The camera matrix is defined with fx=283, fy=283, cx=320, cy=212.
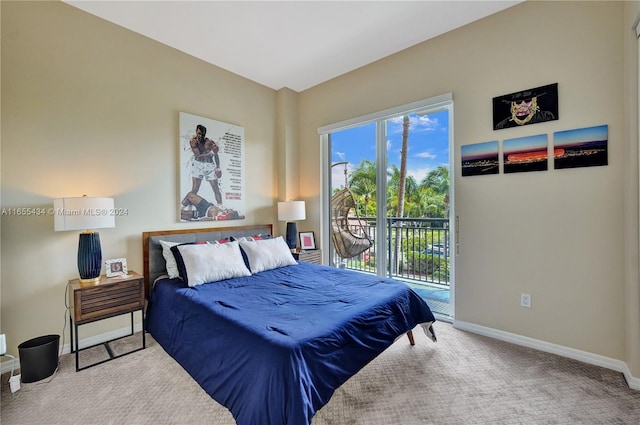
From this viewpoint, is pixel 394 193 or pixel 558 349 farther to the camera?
pixel 394 193

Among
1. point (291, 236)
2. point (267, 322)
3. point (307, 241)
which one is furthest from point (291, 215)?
point (267, 322)

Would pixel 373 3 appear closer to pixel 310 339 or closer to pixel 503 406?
pixel 310 339

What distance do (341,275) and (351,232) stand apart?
4.30 ft

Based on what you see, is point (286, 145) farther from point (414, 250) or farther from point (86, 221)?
point (86, 221)

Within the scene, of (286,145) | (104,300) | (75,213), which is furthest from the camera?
(286,145)

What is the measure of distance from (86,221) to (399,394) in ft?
8.58

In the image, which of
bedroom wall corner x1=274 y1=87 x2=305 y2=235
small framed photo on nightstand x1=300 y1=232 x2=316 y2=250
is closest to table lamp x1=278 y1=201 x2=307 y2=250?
small framed photo on nightstand x1=300 y1=232 x2=316 y2=250

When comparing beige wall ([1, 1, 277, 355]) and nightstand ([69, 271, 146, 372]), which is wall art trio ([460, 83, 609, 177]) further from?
nightstand ([69, 271, 146, 372])

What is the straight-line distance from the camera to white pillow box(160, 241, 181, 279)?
2.71 metres

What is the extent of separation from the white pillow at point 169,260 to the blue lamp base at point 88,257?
1.82 feet

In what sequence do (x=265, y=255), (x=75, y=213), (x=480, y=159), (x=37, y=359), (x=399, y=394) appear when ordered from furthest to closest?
(x=265, y=255)
(x=480, y=159)
(x=75, y=213)
(x=37, y=359)
(x=399, y=394)

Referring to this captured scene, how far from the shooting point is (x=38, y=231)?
2.31m

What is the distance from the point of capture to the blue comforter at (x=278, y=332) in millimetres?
1352

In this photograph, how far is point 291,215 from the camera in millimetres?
3844
